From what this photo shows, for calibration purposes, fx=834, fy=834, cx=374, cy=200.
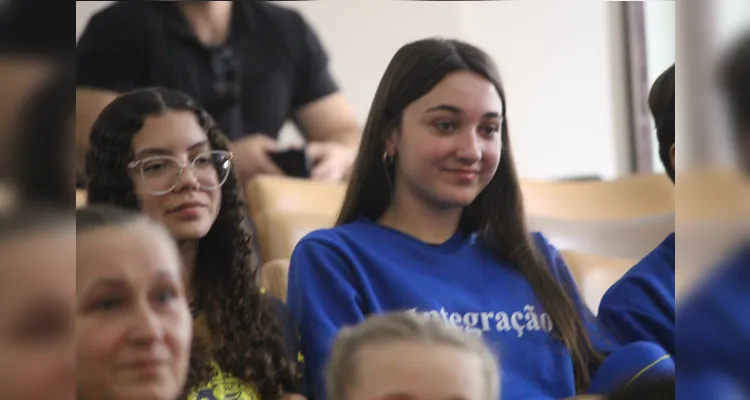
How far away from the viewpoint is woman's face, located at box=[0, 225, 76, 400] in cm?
42

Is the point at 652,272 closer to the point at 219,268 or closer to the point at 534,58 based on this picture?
the point at 534,58

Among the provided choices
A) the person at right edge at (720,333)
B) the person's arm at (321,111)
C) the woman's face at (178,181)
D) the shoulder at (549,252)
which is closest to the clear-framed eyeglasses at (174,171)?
the woman's face at (178,181)

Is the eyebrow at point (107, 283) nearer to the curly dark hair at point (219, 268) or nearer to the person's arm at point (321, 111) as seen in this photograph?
the curly dark hair at point (219, 268)

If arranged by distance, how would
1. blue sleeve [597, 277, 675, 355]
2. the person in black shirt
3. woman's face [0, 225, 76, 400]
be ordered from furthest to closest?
blue sleeve [597, 277, 675, 355], the person in black shirt, woman's face [0, 225, 76, 400]

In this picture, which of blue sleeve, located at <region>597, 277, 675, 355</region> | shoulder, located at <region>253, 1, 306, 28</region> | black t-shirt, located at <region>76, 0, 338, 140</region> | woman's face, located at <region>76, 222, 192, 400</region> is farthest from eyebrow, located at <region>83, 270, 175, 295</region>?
blue sleeve, located at <region>597, 277, 675, 355</region>

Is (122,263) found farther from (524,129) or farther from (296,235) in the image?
(524,129)

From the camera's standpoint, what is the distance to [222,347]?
508 mm

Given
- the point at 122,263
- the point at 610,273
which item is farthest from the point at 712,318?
the point at 122,263

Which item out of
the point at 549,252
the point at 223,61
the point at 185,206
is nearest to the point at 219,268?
the point at 185,206

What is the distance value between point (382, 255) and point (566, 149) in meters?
0.18

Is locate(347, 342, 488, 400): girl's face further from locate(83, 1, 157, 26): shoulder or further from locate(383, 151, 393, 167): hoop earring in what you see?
locate(83, 1, 157, 26): shoulder

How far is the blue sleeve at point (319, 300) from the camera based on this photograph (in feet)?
1.73

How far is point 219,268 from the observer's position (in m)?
0.51

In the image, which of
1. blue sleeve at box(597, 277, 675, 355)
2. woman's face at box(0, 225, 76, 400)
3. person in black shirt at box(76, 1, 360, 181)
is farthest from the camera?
blue sleeve at box(597, 277, 675, 355)
